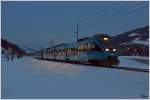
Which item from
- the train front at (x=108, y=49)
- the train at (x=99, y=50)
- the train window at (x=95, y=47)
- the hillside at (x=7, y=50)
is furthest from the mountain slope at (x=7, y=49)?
the train front at (x=108, y=49)

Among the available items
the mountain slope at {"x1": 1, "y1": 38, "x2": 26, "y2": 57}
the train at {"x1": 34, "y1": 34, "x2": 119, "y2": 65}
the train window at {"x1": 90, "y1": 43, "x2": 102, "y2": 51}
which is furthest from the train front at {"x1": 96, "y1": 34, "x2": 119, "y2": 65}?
the mountain slope at {"x1": 1, "y1": 38, "x2": 26, "y2": 57}

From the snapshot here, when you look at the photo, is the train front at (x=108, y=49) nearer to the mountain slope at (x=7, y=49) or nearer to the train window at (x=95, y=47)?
the train window at (x=95, y=47)

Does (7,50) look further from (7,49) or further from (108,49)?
(108,49)

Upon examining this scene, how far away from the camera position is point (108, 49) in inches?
1017

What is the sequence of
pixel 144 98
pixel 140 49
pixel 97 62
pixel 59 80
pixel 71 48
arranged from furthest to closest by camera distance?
pixel 140 49 < pixel 71 48 < pixel 97 62 < pixel 59 80 < pixel 144 98

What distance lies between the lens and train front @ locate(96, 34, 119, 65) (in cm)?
2555

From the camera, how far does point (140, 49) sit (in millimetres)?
76375

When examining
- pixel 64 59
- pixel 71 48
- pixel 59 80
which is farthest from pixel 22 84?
pixel 64 59

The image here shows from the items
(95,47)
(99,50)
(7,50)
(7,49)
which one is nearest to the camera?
(99,50)

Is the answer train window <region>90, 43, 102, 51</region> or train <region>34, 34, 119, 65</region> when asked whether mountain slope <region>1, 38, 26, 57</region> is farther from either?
train window <region>90, 43, 102, 51</region>

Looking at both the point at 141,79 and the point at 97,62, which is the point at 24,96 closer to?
the point at 141,79

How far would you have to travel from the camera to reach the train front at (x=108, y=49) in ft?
83.8

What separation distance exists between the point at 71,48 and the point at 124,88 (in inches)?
832

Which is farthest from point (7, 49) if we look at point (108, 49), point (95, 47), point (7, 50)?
point (108, 49)
